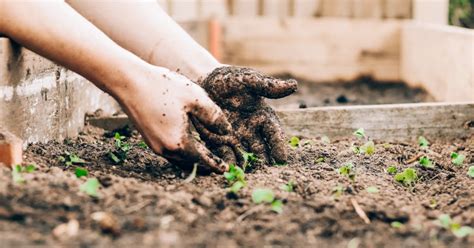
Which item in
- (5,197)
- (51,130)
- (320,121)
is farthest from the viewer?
(320,121)

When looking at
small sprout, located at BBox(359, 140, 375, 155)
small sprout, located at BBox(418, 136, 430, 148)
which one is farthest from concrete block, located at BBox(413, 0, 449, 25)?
small sprout, located at BBox(359, 140, 375, 155)

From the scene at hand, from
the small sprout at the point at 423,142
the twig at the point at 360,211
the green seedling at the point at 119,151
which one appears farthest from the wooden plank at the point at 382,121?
the twig at the point at 360,211

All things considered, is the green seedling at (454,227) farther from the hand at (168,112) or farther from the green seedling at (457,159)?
the green seedling at (457,159)

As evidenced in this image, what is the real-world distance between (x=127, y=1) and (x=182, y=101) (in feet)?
1.96

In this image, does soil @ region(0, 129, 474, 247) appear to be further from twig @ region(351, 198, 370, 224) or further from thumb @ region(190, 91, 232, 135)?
thumb @ region(190, 91, 232, 135)

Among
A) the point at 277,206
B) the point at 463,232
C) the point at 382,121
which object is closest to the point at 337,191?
the point at 277,206

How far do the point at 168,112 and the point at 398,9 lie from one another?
3.59m

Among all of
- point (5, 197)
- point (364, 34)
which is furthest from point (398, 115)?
point (364, 34)

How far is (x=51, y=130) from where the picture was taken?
239 centimetres

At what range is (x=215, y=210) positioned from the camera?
1.59 metres

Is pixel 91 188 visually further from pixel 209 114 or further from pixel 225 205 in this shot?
A: pixel 209 114

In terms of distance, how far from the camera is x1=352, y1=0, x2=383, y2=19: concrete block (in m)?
5.25

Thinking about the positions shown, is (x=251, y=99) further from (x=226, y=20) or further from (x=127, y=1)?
(x=226, y=20)

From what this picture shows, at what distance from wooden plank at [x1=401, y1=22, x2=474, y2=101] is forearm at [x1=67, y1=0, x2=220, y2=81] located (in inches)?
56.6
